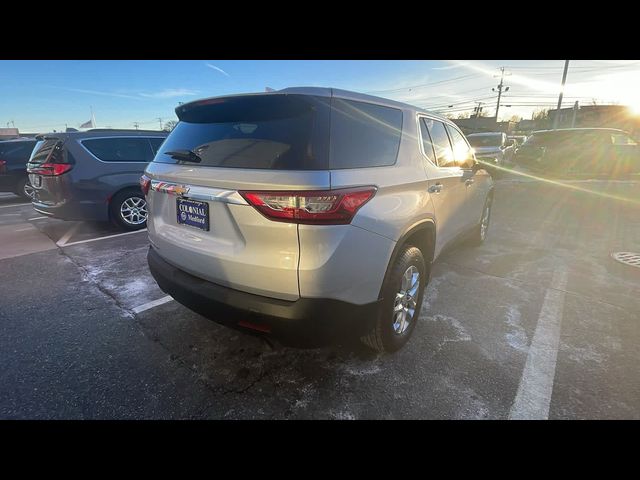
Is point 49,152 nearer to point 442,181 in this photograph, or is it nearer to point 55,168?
point 55,168

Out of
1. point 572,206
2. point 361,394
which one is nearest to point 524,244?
point 572,206

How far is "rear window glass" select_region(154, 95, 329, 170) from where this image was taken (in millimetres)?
1800

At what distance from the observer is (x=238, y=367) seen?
94.1 inches

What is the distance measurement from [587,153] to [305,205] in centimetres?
1329

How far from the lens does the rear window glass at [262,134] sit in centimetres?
180

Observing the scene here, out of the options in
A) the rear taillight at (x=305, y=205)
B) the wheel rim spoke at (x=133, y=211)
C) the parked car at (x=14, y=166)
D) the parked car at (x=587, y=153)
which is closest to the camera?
the rear taillight at (x=305, y=205)

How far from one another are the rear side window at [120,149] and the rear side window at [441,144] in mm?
5244

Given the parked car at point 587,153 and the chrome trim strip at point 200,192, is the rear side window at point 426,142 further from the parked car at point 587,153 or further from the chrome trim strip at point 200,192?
the parked car at point 587,153

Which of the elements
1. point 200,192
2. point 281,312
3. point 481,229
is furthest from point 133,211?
point 481,229

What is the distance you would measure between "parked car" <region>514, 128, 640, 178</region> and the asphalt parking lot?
859cm

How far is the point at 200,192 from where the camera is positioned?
199 cm

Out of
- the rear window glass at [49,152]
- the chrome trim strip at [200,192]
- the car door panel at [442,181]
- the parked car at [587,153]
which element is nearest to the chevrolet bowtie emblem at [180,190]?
the chrome trim strip at [200,192]

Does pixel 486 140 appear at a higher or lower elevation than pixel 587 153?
higher
